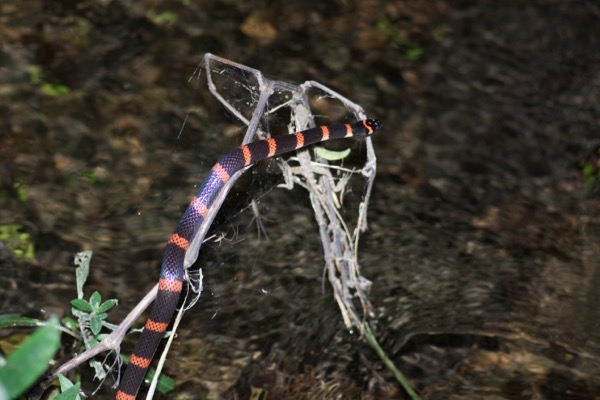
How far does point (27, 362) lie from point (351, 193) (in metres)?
2.97

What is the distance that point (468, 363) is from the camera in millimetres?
3270

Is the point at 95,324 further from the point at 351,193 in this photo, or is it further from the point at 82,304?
the point at 351,193

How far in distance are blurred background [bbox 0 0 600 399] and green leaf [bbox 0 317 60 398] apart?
1.89 meters

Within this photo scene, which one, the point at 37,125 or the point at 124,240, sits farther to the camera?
the point at 37,125

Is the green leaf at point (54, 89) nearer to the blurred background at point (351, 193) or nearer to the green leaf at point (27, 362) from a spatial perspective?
the blurred background at point (351, 193)

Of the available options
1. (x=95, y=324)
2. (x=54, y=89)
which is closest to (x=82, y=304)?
(x=95, y=324)

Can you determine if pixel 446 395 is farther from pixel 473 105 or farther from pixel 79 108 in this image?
pixel 79 108

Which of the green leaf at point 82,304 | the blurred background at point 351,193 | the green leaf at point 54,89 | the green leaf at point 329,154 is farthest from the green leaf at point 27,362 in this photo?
the green leaf at point 54,89

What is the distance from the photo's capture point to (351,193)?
12.3 ft

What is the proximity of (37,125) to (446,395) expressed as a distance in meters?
3.00

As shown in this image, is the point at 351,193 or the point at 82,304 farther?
the point at 351,193

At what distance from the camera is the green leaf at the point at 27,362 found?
2.82ft

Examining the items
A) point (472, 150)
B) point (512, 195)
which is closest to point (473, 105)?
point (472, 150)

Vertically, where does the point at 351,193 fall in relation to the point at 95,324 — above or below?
below
